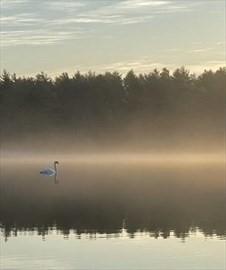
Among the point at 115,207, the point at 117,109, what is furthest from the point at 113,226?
the point at 117,109

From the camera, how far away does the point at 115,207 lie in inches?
1446

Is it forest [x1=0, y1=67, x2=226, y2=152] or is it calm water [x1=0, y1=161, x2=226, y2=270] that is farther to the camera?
forest [x1=0, y1=67, x2=226, y2=152]

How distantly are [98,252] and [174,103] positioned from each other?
307 feet

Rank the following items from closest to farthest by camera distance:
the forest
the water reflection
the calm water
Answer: the calm water → the water reflection → the forest

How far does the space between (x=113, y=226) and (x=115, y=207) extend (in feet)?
19.3

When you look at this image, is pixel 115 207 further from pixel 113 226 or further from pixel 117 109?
pixel 117 109

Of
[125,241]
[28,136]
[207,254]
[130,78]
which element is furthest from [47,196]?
[130,78]

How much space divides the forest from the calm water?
65446mm

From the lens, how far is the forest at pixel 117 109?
Result: 11588 cm

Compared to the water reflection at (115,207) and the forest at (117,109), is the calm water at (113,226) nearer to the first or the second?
the water reflection at (115,207)

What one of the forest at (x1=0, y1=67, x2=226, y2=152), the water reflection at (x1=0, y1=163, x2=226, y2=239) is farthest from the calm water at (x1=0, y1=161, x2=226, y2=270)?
the forest at (x1=0, y1=67, x2=226, y2=152)

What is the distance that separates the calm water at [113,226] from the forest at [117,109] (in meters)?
65.4

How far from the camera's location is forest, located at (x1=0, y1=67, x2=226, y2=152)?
380ft

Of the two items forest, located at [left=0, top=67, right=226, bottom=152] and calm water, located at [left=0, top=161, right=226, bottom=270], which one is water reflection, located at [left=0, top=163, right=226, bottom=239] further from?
forest, located at [left=0, top=67, right=226, bottom=152]
